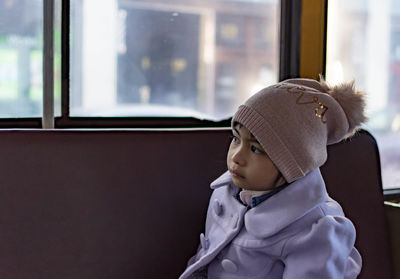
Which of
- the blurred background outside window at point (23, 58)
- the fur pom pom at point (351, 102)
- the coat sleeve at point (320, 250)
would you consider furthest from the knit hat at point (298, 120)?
the blurred background outside window at point (23, 58)

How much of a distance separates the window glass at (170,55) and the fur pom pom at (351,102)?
2.87 ft

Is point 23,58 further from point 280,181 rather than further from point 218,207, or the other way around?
point 280,181

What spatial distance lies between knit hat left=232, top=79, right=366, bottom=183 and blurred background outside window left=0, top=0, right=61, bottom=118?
2.84ft

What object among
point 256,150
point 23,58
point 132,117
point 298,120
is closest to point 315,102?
point 298,120

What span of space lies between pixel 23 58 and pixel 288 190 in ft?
3.58

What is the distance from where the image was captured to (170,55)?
7.35 ft

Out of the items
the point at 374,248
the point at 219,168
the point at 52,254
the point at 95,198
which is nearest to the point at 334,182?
the point at 374,248

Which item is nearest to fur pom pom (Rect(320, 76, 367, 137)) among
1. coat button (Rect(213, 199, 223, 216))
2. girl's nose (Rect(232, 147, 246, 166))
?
girl's nose (Rect(232, 147, 246, 166))

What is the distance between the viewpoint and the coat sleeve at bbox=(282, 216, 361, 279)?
1.31m

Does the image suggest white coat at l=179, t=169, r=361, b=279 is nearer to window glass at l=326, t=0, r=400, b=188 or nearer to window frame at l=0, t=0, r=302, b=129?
window frame at l=0, t=0, r=302, b=129

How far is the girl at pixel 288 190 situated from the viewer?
135 centimetres

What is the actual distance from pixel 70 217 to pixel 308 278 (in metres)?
0.71

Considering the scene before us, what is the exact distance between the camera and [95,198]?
5.32ft

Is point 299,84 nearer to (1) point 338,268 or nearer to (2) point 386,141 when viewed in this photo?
(1) point 338,268
